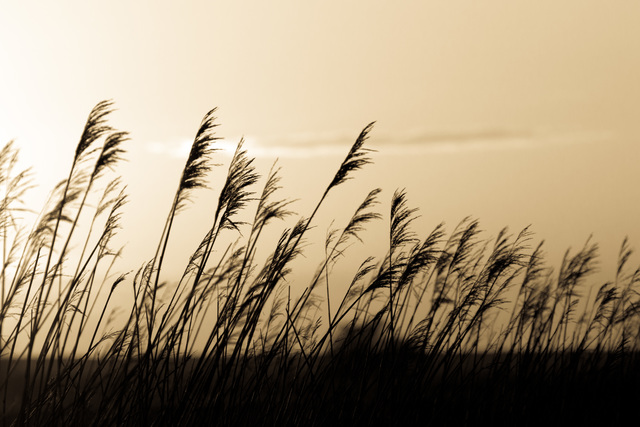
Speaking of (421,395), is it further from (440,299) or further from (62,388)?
(62,388)

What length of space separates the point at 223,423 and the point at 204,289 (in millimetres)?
554

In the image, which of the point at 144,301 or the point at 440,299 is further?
the point at 440,299

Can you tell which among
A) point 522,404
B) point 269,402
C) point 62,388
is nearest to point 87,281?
point 62,388

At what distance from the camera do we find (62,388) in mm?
2793

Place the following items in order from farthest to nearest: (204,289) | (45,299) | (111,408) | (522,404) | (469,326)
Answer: (522,404) < (469,326) < (204,289) < (45,299) < (111,408)

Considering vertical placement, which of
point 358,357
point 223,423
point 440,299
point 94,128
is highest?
point 94,128

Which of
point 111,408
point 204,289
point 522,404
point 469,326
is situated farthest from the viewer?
point 522,404

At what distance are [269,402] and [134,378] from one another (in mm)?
548

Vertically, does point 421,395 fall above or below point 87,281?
below

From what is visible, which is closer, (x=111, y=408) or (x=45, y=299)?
(x=111, y=408)

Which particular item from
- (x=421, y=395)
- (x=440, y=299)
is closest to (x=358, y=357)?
(x=421, y=395)

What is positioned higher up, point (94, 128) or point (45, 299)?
point (94, 128)

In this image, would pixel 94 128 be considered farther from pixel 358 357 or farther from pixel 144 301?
pixel 358 357

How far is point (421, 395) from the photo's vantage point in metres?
3.18
